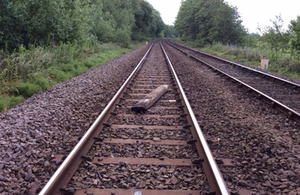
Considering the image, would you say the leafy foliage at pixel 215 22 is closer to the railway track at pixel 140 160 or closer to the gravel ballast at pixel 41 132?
the gravel ballast at pixel 41 132

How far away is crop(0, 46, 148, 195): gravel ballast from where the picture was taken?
324 cm

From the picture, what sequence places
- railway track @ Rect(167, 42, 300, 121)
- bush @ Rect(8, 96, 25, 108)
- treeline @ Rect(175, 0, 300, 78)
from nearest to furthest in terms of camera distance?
railway track @ Rect(167, 42, 300, 121), bush @ Rect(8, 96, 25, 108), treeline @ Rect(175, 0, 300, 78)

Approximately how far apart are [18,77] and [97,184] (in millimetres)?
6117

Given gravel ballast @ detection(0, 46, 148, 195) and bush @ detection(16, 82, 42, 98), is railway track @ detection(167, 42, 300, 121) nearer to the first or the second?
gravel ballast @ detection(0, 46, 148, 195)

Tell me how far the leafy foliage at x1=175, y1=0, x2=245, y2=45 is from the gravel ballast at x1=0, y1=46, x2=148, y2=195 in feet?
92.7

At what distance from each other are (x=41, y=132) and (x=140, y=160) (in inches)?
81.1

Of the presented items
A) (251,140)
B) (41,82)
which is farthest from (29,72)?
(251,140)

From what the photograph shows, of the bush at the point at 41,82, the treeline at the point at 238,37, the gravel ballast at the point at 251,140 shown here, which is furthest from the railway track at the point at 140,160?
the treeline at the point at 238,37

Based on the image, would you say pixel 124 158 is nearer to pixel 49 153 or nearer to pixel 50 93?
pixel 49 153

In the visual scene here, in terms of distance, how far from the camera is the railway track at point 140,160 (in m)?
2.91

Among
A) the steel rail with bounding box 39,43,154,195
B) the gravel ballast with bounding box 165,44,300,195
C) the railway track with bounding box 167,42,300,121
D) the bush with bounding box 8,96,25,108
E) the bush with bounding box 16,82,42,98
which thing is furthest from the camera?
the bush with bounding box 16,82,42,98

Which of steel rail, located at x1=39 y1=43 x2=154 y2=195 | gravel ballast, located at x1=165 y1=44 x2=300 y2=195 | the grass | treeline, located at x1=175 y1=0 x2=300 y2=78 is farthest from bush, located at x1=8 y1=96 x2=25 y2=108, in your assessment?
treeline, located at x1=175 y1=0 x2=300 y2=78

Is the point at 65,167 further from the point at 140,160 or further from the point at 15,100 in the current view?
the point at 15,100

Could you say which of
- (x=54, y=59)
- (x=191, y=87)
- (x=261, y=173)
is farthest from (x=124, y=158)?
(x=54, y=59)
